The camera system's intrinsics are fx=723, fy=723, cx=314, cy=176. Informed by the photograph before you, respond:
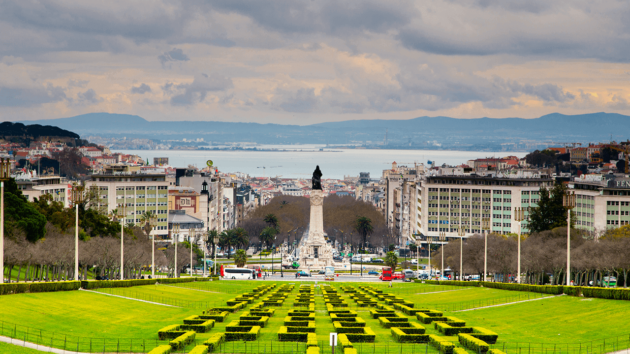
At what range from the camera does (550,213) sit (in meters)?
97.6

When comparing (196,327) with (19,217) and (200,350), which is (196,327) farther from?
(19,217)

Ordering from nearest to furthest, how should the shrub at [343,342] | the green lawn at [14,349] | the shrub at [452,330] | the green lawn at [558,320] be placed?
the green lawn at [14,349], the shrub at [343,342], the green lawn at [558,320], the shrub at [452,330]

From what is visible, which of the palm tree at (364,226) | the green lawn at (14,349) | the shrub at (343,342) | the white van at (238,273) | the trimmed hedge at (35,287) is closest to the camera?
the green lawn at (14,349)

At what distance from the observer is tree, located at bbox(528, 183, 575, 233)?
3782 inches

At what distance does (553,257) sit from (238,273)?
148 feet

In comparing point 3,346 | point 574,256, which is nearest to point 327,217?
point 574,256

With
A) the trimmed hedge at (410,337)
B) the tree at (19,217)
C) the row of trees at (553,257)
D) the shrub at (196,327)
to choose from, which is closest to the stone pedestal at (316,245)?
the row of trees at (553,257)

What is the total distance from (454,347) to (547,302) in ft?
53.7

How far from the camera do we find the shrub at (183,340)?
27812 mm

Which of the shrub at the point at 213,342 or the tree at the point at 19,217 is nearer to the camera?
the shrub at the point at 213,342

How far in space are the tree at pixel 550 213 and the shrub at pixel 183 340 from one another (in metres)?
75.0

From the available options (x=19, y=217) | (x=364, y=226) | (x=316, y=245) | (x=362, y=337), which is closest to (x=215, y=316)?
(x=362, y=337)

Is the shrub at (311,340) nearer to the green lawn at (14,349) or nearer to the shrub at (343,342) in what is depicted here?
the shrub at (343,342)

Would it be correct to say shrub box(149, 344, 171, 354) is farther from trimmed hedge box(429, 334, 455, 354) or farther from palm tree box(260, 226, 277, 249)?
palm tree box(260, 226, 277, 249)
